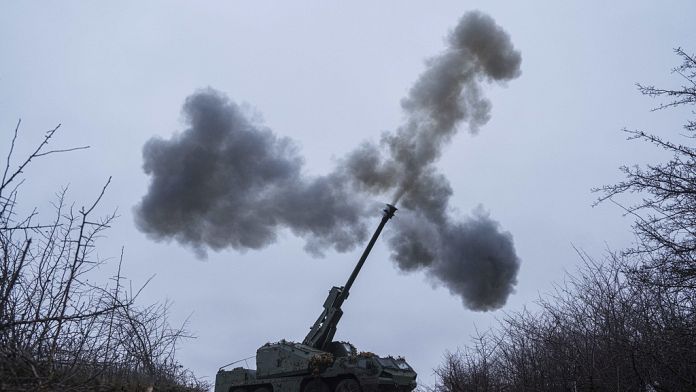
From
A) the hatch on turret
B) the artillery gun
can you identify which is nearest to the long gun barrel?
the artillery gun

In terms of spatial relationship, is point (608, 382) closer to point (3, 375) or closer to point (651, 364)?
point (651, 364)

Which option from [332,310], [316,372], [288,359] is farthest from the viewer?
[332,310]

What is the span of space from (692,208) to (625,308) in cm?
488

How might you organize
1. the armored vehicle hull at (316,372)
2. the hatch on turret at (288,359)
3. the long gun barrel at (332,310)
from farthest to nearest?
the long gun barrel at (332,310), the hatch on turret at (288,359), the armored vehicle hull at (316,372)

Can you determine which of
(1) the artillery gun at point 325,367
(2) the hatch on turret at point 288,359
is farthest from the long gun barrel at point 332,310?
(2) the hatch on turret at point 288,359

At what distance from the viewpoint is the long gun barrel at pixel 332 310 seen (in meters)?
20.6

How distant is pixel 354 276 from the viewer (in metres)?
21.5

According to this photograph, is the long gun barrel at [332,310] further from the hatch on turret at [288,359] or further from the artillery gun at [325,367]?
the hatch on turret at [288,359]

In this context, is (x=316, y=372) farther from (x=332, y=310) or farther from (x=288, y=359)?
(x=332, y=310)

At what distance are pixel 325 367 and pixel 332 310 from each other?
3.26m

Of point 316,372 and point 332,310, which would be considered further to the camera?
point 332,310

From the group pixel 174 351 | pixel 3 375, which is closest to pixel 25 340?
pixel 3 375

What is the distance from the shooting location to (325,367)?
1798 cm

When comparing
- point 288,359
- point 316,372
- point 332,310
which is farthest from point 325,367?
point 332,310
